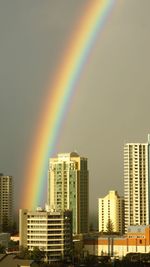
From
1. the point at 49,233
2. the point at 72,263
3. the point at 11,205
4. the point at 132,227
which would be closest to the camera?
the point at 72,263

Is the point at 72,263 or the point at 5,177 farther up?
the point at 5,177

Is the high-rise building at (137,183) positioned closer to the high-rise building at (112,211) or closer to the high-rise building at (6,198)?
the high-rise building at (112,211)

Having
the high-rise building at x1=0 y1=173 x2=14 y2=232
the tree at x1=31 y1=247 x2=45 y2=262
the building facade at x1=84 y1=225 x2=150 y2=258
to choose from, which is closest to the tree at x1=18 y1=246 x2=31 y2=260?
the tree at x1=31 y1=247 x2=45 y2=262

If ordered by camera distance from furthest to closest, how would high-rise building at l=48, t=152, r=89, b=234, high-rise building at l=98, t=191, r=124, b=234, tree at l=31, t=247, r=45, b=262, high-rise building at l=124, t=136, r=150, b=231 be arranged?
high-rise building at l=98, t=191, r=124, b=234, high-rise building at l=124, t=136, r=150, b=231, high-rise building at l=48, t=152, r=89, b=234, tree at l=31, t=247, r=45, b=262

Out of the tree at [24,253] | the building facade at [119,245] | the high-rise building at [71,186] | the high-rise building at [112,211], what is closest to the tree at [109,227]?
the high-rise building at [112,211]

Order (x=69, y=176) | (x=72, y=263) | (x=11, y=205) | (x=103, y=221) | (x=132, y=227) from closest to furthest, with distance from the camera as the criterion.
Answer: (x=72, y=263) < (x=132, y=227) < (x=69, y=176) < (x=103, y=221) < (x=11, y=205)

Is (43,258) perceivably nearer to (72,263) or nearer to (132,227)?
(72,263)

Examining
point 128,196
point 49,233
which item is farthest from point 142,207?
point 49,233

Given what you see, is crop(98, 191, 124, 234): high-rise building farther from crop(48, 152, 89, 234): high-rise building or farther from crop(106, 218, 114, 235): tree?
crop(48, 152, 89, 234): high-rise building
